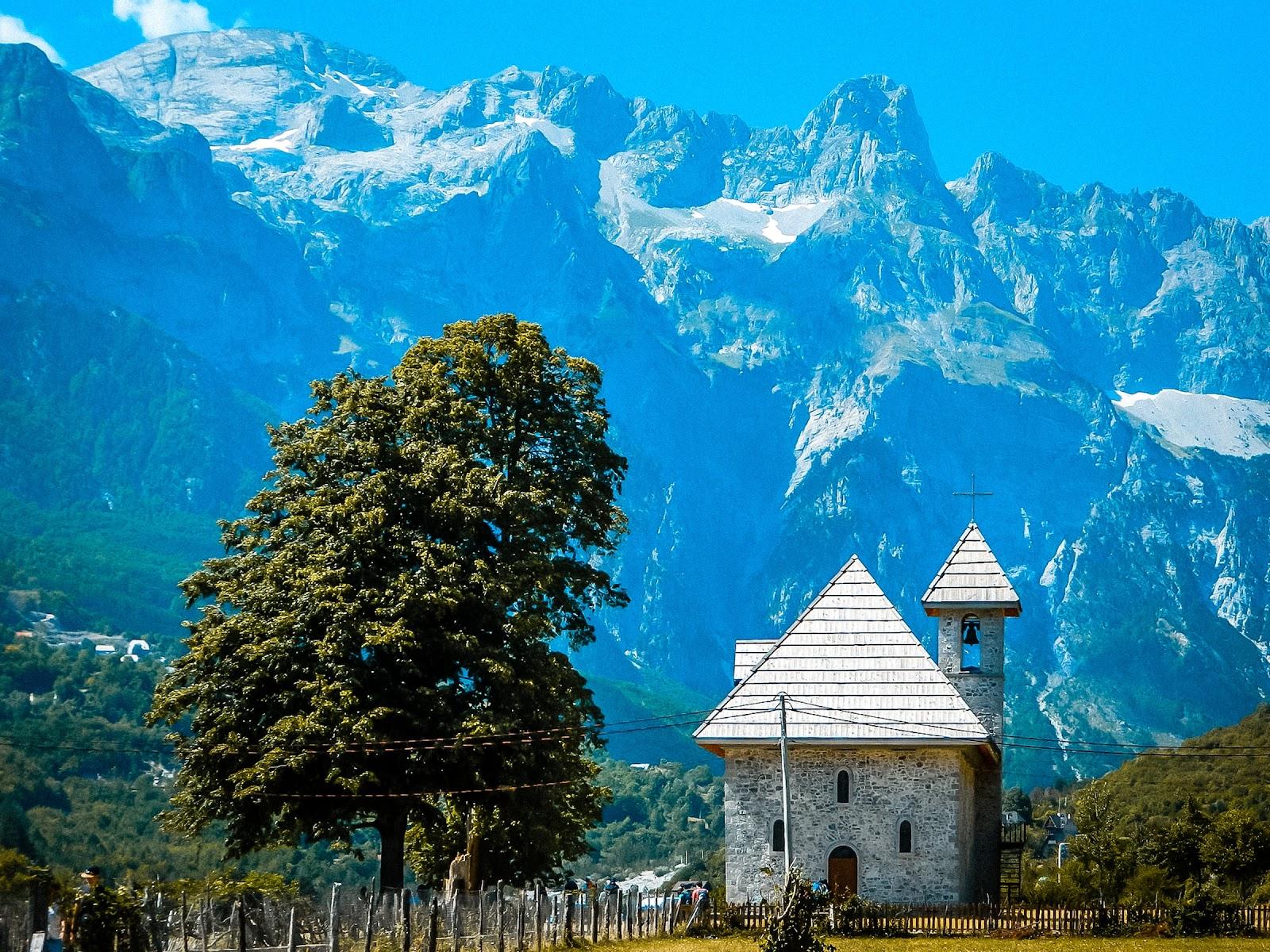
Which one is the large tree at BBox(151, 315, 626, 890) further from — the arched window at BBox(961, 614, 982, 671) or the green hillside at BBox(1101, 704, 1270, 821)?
the green hillside at BBox(1101, 704, 1270, 821)

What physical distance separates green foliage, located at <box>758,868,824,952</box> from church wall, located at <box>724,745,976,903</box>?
745 inches

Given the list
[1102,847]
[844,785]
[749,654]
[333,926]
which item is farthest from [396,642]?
[1102,847]

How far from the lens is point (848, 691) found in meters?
50.2

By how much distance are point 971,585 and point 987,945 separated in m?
21.0

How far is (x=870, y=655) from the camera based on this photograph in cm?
5153

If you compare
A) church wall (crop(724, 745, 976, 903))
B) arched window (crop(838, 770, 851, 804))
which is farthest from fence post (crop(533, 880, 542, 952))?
arched window (crop(838, 770, 851, 804))

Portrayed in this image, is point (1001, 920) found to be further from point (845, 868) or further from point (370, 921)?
point (370, 921)

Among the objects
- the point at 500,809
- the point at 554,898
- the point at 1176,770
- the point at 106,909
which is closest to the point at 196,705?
the point at 500,809

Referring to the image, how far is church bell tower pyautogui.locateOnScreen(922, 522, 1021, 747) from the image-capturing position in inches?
2340

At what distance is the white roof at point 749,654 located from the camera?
5453cm

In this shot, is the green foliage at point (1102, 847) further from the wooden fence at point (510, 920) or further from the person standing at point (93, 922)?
the person standing at point (93, 922)

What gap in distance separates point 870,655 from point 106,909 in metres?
28.4

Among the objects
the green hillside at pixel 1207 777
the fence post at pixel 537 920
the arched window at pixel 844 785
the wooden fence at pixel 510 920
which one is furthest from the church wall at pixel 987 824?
the green hillside at pixel 1207 777

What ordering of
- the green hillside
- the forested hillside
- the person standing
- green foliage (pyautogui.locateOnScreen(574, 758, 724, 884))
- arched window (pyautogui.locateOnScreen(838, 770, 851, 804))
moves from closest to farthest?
1. the person standing
2. arched window (pyautogui.locateOnScreen(838, 770, 851, 804))
3. the green hillside
4. the forested hillside
5. green foliage (pyautogui.locateOnScreen(574, 758, 724, 884))
